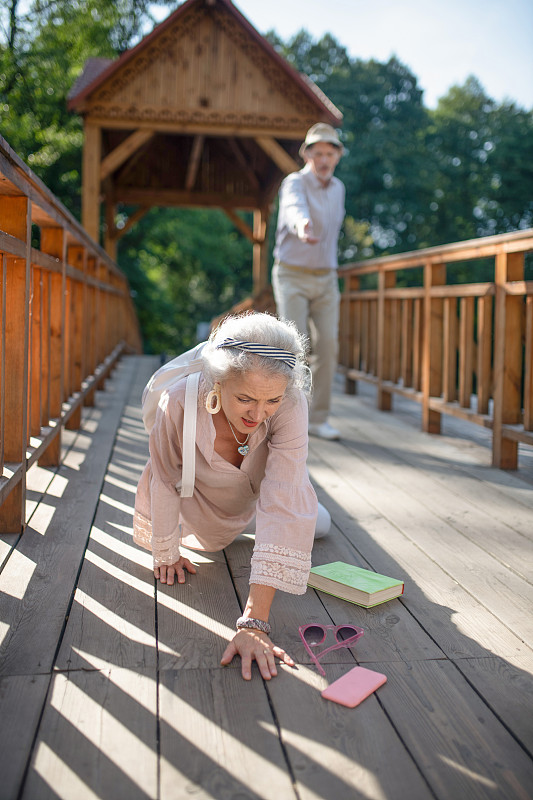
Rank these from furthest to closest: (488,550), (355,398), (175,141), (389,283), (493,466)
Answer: (175,141), (355,398), (389,283), (493,466), (488,550)

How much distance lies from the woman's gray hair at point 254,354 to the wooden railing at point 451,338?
1968 mm

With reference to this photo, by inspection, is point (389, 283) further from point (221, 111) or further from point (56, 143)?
point (56, 143)

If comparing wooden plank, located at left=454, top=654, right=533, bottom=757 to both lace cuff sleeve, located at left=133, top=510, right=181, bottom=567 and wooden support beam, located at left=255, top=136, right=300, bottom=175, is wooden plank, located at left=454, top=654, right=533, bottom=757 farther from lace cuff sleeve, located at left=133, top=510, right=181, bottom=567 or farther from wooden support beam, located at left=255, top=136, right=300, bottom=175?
wooden support beam, located at left=255, top=136, right=300, bottom=175

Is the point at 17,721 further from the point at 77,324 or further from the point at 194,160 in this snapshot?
the point at 194,160

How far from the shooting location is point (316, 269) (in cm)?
479

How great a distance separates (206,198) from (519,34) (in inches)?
1220

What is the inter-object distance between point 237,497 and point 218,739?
103 centimetres

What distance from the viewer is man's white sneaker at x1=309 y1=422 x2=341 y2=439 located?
188 inches

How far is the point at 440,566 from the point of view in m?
2.50

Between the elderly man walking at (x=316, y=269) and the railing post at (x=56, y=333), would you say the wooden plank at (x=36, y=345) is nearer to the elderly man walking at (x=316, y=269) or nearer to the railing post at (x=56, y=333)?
the railing post at (x=56, y=333)

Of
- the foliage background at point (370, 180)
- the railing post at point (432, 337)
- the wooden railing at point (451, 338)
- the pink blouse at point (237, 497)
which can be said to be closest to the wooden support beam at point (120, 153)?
the wooden railing at point (451, 338)

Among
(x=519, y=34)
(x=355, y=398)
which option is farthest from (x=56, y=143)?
(x=519, y=34)

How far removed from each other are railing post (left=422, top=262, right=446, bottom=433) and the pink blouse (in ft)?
9.04

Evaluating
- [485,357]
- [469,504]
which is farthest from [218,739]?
[485,357]
